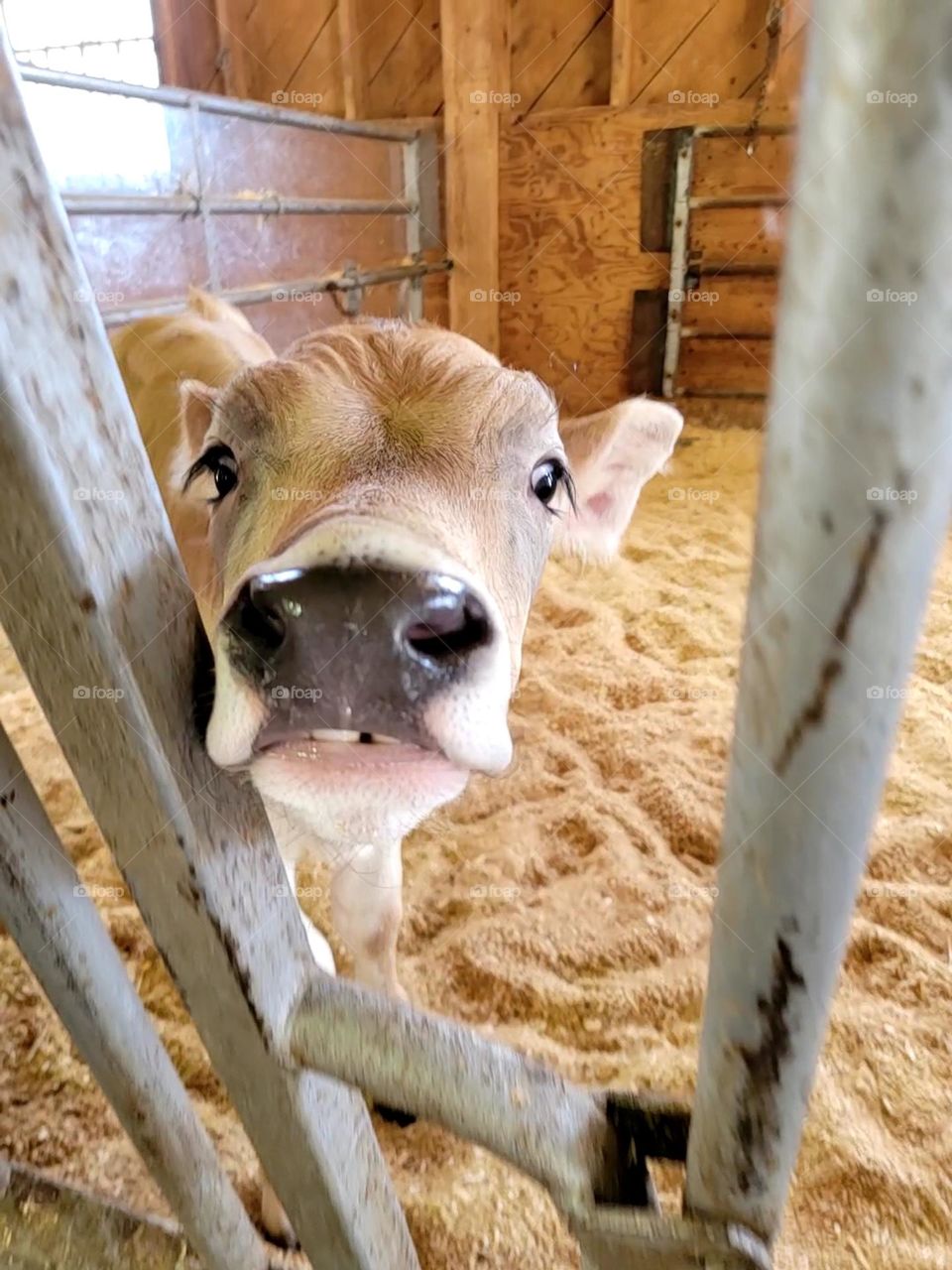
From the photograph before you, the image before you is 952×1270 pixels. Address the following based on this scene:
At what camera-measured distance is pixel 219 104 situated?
415cm

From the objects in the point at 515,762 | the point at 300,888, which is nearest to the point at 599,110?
the point at 515,762

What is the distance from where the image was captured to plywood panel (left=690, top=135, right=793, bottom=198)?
19.3 ft

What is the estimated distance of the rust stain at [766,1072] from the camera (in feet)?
2.10

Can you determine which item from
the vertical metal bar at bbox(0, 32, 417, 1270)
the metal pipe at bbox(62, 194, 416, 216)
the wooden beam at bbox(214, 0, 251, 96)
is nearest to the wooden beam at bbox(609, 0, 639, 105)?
the metal pipe at bbox(62, 194, 416, 216)

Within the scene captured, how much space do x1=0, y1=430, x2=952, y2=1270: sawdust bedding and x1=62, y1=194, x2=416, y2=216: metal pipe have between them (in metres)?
1.90

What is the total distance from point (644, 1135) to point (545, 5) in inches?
295

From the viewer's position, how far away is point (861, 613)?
479 mm

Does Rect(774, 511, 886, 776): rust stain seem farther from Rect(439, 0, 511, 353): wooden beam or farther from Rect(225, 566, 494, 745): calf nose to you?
Rect(439, 0, 511, 353): wooden beam

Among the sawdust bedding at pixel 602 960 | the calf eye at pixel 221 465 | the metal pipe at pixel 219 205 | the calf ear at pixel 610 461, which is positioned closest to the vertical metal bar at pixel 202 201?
the metal pipe at pixel 219 205

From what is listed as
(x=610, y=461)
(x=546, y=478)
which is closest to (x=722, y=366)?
(x=610, y=461)

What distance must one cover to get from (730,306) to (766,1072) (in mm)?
6359

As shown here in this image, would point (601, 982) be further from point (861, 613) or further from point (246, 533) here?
point (861, 613)

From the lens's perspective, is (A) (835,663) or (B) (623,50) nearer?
(A) (835,663)

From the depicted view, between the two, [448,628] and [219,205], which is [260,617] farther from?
[219,205]
